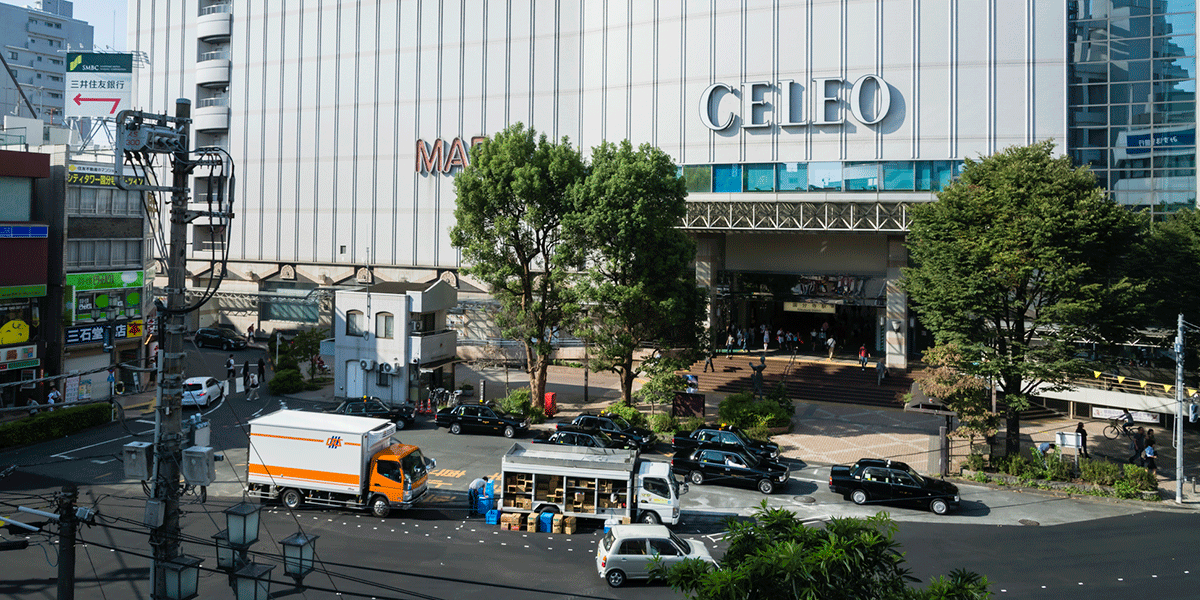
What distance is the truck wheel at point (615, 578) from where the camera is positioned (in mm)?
20031

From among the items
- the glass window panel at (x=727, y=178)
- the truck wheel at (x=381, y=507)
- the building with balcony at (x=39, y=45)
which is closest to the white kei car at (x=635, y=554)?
the truck wheel at (x=381, y=507)

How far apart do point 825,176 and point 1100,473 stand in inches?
890

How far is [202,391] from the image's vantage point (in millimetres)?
40406

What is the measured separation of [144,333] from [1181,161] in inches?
2179

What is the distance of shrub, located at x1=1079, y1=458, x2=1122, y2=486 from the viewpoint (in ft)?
94.9

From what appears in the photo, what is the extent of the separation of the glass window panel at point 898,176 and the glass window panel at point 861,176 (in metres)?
0.44

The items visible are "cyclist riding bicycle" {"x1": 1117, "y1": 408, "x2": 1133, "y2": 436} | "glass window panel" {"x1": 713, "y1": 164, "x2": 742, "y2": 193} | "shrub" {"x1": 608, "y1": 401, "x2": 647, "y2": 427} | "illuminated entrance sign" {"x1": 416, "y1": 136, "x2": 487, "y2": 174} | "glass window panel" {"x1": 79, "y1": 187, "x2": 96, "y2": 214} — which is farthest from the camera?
"illuminated entrance sign" {"x1": 416, "y1": 136, "x2": 487, "y2": 174}

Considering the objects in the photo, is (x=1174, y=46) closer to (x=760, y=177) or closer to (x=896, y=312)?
(x=896, y=312)

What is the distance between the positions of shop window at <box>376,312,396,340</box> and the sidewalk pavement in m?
4.97

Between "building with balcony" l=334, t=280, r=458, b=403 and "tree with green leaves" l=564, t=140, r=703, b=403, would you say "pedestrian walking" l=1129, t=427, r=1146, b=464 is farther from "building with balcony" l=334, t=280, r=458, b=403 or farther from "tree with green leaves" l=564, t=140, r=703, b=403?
"building with balcony" l=334, t=280, r=458, b=403

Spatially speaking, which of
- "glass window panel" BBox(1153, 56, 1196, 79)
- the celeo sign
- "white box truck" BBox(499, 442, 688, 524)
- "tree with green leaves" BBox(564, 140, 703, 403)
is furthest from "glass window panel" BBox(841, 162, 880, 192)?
"white box truck" BBox(499, 442, 688, 524)

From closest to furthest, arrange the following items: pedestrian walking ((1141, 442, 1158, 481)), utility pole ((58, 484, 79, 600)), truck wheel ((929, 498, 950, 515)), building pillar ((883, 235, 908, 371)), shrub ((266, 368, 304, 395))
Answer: utility pole ((58, 484, 79, 600)) → truck wheel ((929, 498, 950, 515)) → pedestrian walking ((1141, 442, 1158, 481)) → shrub ((266, 368, 304, 395)) → building pillar ((883, 235, 908, 371))

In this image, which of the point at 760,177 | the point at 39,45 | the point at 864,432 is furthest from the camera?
the point at 39,45

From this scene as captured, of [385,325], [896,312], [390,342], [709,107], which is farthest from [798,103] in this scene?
[390,342]
